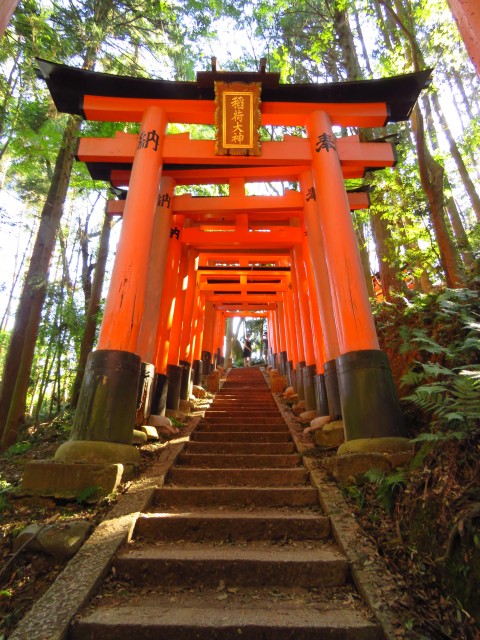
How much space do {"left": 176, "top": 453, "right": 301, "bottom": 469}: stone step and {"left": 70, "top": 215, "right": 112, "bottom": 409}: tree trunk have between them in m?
5.25

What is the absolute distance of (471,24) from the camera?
2.82 m

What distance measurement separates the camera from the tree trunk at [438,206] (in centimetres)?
616

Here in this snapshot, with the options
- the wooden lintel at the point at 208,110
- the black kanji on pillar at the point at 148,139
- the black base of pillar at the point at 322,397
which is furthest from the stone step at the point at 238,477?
the wooden lintel at the point at 208,110

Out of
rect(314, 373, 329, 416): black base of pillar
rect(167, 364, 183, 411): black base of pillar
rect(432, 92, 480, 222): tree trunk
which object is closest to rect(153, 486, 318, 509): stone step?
rect(314, 373, 329, 416): black base of pillar

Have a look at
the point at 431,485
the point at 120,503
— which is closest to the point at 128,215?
the point at 120,503

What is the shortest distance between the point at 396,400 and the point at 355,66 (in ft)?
31.2

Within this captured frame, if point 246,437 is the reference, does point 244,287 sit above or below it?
above

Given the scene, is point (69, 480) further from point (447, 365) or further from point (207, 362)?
point (207, 362)

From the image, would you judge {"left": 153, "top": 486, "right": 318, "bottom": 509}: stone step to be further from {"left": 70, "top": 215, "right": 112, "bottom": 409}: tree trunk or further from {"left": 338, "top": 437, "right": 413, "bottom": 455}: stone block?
{"left": 70, "top": 215, "right": 112, "bottom": 409}: tree trunk

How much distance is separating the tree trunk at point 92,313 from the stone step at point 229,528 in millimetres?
6514

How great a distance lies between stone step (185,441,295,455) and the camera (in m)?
5.39

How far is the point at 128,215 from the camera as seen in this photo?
5.24 metres

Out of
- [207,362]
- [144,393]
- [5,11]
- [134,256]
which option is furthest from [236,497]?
[207,362]

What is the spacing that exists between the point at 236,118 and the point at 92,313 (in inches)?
246
